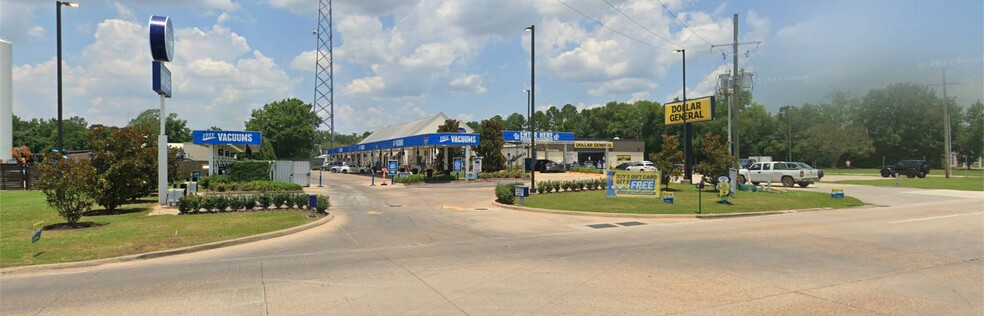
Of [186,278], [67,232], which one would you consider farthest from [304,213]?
[186,278]

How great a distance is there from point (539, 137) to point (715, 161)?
2745cm

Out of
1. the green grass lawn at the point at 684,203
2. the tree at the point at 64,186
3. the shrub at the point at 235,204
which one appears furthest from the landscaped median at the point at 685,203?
the tree at the point at 64,186

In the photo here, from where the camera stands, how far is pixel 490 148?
45.8 metres

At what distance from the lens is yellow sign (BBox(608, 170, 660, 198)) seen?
2208 cm

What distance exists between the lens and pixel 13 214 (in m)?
15.9

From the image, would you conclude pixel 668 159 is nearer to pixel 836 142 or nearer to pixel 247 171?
pixel 247 171

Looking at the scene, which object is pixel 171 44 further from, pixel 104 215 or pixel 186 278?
pixel 186 278

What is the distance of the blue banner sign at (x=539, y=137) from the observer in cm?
5216

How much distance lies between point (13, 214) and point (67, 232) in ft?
17.2

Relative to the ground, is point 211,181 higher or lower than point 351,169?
lower

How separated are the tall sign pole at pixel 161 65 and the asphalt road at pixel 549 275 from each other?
379 inches

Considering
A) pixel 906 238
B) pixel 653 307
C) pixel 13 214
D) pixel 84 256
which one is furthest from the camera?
pixel 13 214

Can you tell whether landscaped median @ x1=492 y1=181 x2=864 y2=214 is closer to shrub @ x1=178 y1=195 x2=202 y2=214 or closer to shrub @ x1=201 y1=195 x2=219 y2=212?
shrub @ x1=201 y1=195 x2=219 y2=212

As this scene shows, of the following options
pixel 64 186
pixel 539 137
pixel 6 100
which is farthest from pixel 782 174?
pixel 6 100
